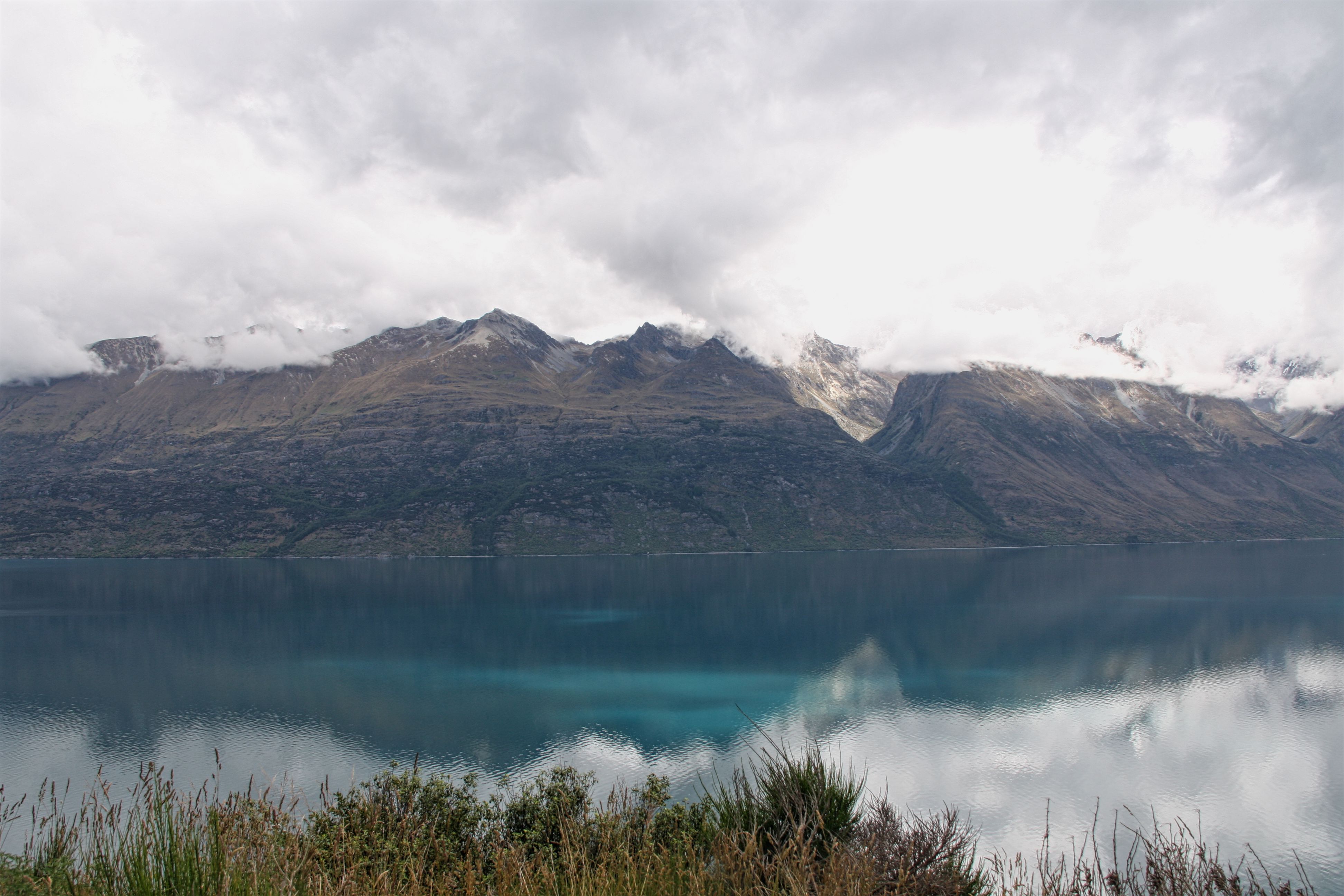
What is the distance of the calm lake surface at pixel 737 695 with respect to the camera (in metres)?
55.5

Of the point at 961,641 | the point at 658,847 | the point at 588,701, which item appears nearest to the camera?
the point at 658,847

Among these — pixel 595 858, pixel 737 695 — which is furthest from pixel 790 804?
pixel 737 695

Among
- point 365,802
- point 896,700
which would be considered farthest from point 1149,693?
point 365,802

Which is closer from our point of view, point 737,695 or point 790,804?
point 790,804

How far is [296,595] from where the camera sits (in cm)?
16275

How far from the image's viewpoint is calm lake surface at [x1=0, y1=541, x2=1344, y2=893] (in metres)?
55.5

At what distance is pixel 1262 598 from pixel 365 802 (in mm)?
185311

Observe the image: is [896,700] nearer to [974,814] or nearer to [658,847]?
[974,814]

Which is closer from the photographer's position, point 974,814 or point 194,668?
point 974,814

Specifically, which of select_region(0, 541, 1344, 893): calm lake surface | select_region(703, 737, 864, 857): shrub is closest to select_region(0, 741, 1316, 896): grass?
select_region(703, 737, 864, 857): shrub

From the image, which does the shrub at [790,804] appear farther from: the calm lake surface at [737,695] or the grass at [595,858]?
the calm lake surface at [737,695]

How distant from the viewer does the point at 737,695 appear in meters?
81.3

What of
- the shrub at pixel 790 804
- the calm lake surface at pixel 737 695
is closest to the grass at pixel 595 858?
the shrub at pixel 790 804

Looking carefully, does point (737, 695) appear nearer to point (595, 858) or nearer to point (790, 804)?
point (595, 858)
